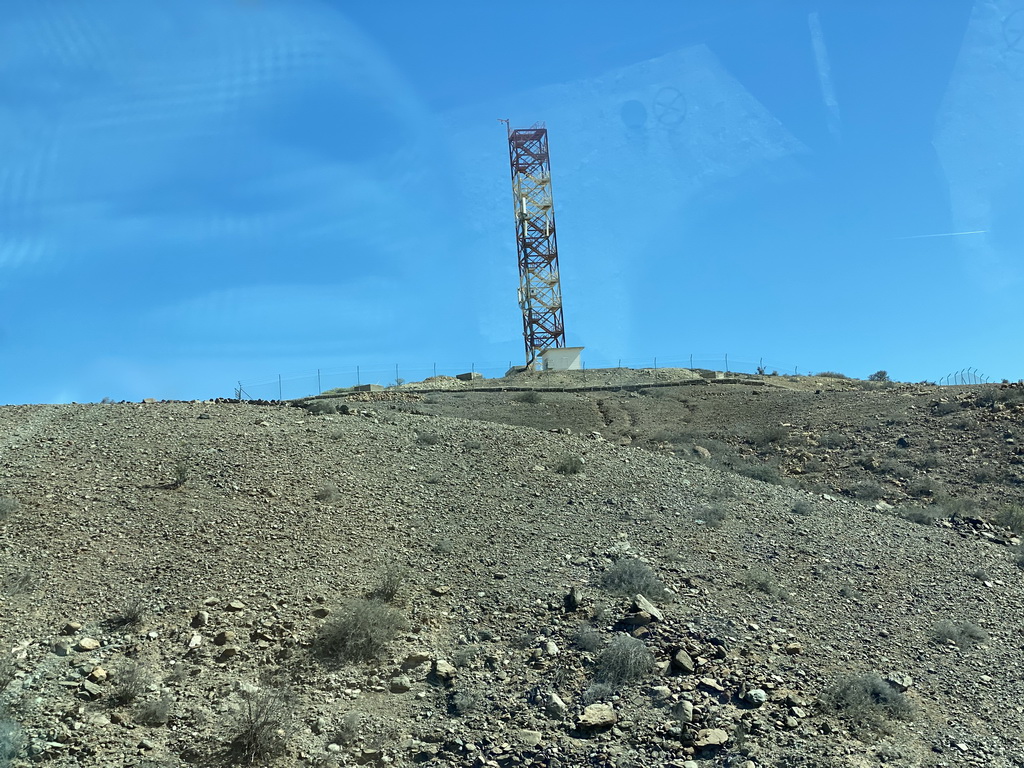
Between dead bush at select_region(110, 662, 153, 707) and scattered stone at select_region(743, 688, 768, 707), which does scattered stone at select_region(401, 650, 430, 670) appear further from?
scattered stone at select_region(743, 688, 768, 707)

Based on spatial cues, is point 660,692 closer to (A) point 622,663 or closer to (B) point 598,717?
(A) point 622,663

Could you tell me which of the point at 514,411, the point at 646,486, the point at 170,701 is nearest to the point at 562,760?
the point at 170,701

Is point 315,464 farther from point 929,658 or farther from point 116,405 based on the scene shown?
point 929,658

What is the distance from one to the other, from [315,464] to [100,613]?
6456 mm

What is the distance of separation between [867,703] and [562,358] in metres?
38.2

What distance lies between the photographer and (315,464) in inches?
699

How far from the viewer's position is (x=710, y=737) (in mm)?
9562

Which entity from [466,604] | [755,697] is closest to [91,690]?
[466,604]

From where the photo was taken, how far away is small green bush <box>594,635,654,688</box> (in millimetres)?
10539

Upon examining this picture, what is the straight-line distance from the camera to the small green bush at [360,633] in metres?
11.1

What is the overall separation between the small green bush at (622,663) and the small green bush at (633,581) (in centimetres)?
172

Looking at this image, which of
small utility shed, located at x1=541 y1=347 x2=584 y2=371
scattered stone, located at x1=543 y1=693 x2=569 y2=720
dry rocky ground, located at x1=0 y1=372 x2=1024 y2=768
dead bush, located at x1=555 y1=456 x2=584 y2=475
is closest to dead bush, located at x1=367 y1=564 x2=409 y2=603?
dry rocky ground, located at x1=0 y1=372 x2=1024 y2=768

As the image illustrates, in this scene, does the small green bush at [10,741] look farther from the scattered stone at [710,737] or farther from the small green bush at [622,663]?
the scattered stone at [710,737]

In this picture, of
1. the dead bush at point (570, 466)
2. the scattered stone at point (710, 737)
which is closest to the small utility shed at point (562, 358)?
the dead bush at point (570, 466)
